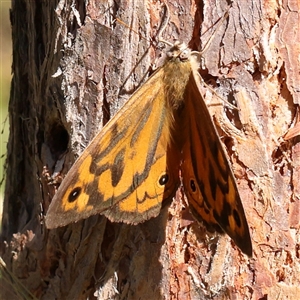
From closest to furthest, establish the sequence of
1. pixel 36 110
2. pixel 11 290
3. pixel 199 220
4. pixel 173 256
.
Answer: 1. pixel 199 220
2. pixel 173 256
3. pixel 36 110
4. pixel 11 290

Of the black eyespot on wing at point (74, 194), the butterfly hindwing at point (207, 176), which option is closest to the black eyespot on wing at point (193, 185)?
the butterfly hindwing at point (207, 176)

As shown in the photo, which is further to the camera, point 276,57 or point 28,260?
point 28,260

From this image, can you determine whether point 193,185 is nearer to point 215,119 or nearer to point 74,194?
point 215,119

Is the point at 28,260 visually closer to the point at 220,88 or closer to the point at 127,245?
the point at 127,245

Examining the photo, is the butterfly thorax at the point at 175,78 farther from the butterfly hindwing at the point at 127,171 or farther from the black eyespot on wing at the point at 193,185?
the black eyespot on wing at the point at 193,185

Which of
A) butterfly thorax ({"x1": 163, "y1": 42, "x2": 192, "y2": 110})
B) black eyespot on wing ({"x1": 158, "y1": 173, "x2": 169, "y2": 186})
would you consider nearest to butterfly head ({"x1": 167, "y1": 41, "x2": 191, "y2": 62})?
butterfly thorax ({"x1": 163, "y1": 42, "x2": 192, "y2": 110})

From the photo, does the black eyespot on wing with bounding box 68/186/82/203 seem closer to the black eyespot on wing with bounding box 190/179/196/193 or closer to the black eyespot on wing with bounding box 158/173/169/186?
the black eyespot on wing with bounding box 158/173/169/186

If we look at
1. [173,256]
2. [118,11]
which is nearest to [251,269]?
[173,256]
